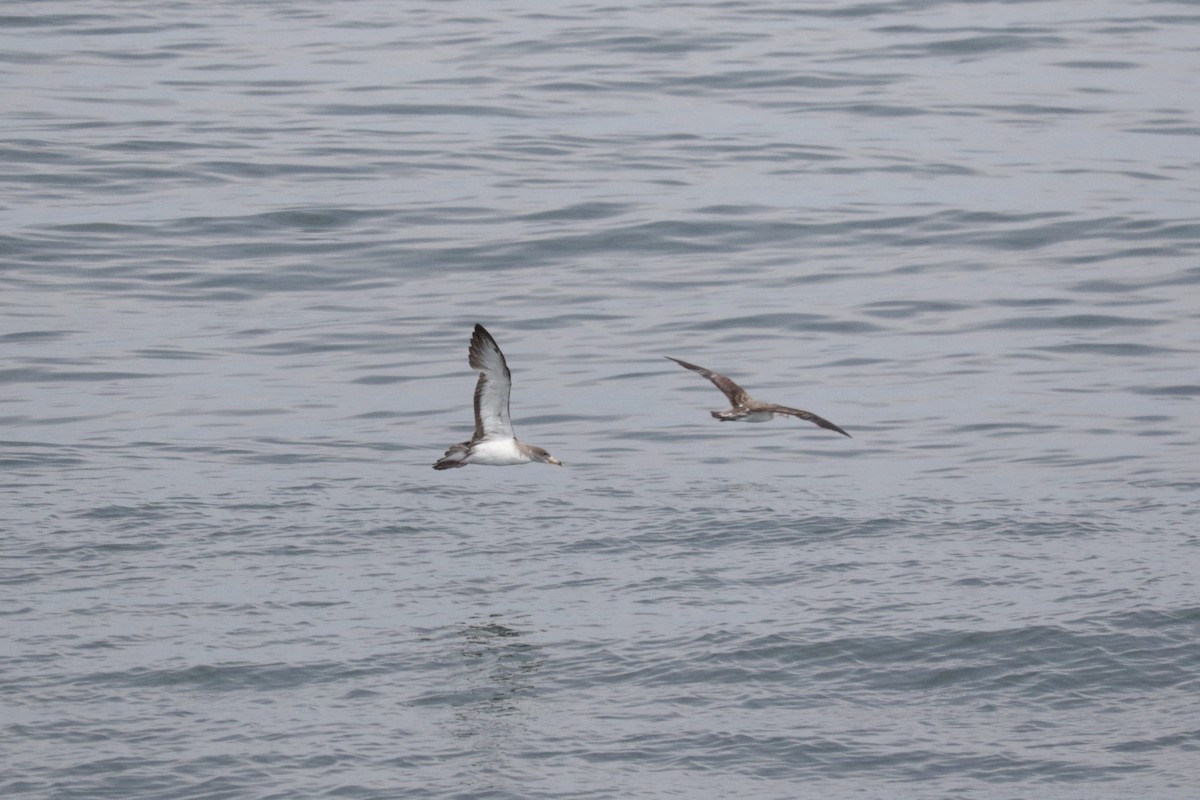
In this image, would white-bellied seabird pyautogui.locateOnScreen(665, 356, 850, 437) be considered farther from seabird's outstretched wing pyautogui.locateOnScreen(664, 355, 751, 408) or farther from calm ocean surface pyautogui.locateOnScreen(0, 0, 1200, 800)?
calm ocean surface pyautogui.locateOnScreen(0, 0, 1200, 800)

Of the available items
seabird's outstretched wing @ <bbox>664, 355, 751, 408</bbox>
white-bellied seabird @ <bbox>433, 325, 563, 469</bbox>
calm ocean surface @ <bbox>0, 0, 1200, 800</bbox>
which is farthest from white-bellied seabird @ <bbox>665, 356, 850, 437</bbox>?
white-bellied seabird @ <bbox>433, 325, 563, 469</bbox>

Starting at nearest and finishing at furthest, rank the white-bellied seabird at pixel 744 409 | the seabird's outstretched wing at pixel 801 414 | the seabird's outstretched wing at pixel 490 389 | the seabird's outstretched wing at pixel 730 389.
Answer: the seabird's outstretched wing at pixel 490 389 < the seabird's outstretched wing at pixel 801 414 < the white-bellied seabird at pixel 744 409 < the seabird's outstretched wing at pixel 730 389

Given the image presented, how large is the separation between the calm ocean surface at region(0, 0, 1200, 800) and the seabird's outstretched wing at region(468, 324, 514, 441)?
3.24 feet

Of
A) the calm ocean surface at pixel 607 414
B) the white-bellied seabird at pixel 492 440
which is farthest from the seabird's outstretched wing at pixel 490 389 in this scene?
the calm ocean surface at pixel 607 414

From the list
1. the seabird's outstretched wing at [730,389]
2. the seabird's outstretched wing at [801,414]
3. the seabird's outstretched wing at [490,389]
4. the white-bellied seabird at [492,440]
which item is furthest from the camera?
the seabird's outstretched wing at [730,389]

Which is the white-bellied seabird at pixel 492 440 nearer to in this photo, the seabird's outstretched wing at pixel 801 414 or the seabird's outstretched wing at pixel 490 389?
the seabird's outstretched wing at pixel 490 389

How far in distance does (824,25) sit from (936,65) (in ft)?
10.8

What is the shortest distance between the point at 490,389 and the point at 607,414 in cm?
445

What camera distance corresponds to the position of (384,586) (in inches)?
474

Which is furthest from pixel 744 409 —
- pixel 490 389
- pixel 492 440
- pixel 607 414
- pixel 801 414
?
pixel 607 414

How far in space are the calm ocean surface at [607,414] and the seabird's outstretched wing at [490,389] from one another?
3.24 ft

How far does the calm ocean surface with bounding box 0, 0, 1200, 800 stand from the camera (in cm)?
989

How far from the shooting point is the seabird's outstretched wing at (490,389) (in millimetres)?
11266

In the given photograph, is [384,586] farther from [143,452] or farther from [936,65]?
[936,65]
